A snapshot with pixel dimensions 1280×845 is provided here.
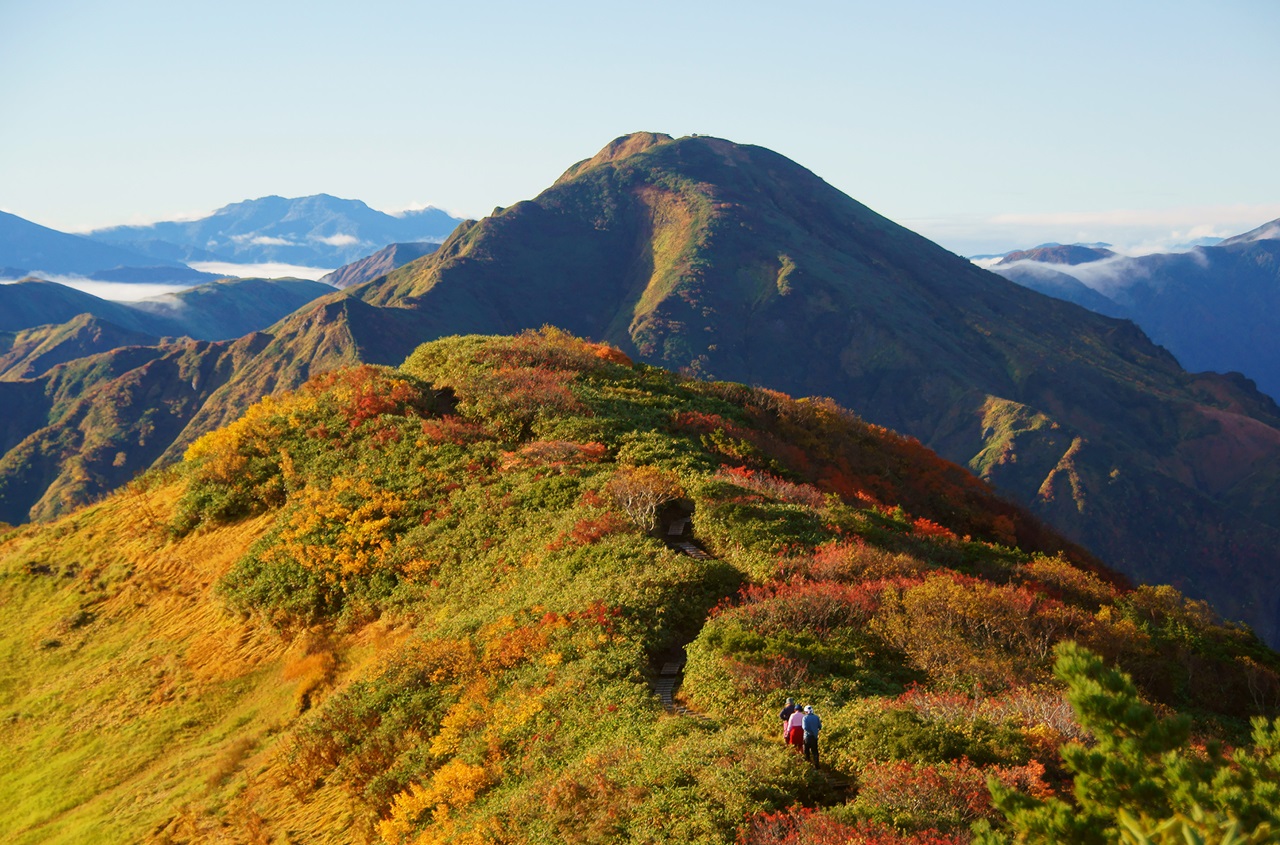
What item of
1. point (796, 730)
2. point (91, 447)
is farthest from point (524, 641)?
point (91, 447)

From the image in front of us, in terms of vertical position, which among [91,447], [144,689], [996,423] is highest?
[144,689]

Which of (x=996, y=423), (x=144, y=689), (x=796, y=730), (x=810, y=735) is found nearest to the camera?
(x=810, y=735)

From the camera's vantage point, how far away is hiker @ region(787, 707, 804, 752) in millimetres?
16344

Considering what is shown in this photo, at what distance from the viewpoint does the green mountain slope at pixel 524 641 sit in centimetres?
1670

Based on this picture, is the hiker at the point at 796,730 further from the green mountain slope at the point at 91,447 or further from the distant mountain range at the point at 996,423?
the green mountain slope at the point at 91,447

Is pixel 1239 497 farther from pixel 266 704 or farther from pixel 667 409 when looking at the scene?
pixel 266 704

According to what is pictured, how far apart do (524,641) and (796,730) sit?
846cm

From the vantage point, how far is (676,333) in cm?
19850

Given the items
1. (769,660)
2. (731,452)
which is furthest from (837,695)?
(731,452)

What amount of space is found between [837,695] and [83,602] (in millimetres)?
29619

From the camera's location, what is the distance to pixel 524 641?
22.9 metres

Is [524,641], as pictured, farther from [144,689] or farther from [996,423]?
[996,423]

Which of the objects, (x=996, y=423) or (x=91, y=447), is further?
(x=91, y=447)

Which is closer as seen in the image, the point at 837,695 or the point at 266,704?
the point at 837,695
